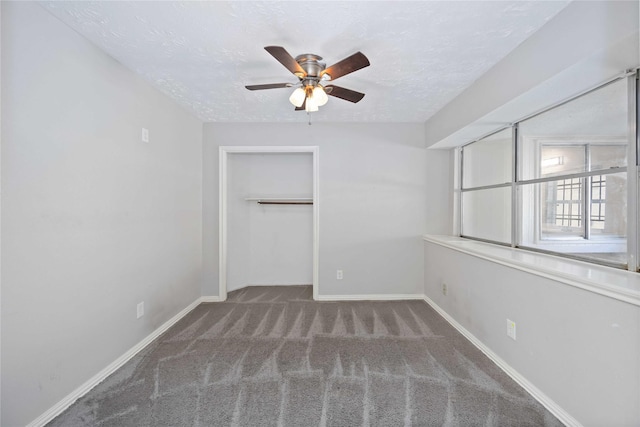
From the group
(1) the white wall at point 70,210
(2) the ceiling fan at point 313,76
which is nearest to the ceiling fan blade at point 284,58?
(2) the ceiling fan at point 313,76

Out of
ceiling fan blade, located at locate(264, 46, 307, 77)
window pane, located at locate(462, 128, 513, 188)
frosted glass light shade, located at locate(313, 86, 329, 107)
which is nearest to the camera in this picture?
ceiling fan blade, located at locate(264, 46, 307, 77)

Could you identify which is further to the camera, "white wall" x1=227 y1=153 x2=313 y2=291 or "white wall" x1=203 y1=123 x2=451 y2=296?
"white wall" x1=227 y1=153 x2=313 y2=291

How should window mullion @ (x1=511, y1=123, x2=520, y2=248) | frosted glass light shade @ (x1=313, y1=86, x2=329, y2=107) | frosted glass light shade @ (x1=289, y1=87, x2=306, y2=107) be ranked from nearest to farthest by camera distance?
frosted glass light shade @ (x1=313, y1=86, x2=329, y2=107) < frosted glass light shade @ (x1=289, y1=87, x2=306, y2=107) < window mullion @ (x1=511, y1=123, x2=520, y2=248)

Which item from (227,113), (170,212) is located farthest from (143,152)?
(227,113)

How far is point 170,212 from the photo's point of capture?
2629mm

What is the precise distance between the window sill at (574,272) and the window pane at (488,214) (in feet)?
1.05

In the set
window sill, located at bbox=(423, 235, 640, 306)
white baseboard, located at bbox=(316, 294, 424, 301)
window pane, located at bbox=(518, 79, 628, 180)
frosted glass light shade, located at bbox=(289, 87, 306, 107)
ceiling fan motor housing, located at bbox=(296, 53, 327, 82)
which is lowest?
white baseboard, located at bbox=(316, 294, 424, 301)

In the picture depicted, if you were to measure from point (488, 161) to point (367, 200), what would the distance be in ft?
4.63

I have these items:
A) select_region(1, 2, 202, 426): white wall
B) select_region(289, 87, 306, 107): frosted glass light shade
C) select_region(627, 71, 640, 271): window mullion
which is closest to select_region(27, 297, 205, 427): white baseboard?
select_region(1, 2, 202, 426): white wall

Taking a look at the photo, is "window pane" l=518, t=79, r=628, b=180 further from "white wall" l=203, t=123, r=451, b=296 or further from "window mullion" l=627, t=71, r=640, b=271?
"white wall" l=203, t=123, r=451, b=296

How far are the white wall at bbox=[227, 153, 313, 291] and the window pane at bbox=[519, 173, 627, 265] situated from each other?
8.69ft

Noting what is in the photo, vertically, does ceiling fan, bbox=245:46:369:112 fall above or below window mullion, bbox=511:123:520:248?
above

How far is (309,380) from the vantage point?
179cm

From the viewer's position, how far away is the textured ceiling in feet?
4.58
